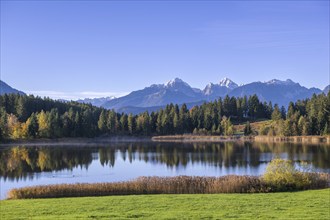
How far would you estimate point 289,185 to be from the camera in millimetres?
36625

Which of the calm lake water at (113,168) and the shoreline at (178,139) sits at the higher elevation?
the shoreline at (178,139)

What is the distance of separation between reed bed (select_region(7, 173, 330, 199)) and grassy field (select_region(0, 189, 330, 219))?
697 centimetres

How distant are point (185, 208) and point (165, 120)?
141 meters

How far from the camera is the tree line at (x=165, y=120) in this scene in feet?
454

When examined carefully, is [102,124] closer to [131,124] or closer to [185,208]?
[131,124]

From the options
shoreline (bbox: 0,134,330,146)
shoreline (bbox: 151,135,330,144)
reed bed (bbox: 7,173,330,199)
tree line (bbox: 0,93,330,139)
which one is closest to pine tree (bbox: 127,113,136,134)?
tree line (bbox: 0,93,330,139)

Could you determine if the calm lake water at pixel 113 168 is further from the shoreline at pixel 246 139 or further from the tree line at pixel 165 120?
the tree line at pixel 165 120

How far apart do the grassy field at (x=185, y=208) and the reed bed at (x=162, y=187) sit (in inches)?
275

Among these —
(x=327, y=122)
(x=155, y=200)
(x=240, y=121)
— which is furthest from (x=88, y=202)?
(x=240, y=121)

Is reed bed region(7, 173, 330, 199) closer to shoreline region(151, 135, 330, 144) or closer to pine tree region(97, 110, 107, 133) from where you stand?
shoreline region(151, 135, 330, 144)

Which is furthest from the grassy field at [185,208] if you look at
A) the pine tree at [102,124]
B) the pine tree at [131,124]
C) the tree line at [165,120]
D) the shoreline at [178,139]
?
A: the pine tree at [131,124]

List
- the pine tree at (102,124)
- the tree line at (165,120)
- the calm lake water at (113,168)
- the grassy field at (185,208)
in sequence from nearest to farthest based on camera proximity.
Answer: the grassy field at (185,208), the calm lake water at (113,168), the tree line at (165,120), the pine tree at (102,124)

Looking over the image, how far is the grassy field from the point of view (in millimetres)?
21906

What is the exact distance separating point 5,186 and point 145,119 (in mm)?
119326
